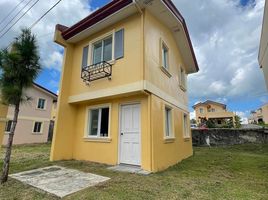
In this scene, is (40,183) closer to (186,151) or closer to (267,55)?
(267,55)

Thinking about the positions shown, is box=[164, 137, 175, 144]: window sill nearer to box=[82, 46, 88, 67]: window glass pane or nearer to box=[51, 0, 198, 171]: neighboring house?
box=[51, 0, 198, 171]: neighboring house

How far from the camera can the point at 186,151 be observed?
31.7ft

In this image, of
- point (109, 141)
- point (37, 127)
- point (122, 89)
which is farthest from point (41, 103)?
point (122, 89)

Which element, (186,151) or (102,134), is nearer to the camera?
(102,134)

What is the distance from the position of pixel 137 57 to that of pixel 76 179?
4.44 m

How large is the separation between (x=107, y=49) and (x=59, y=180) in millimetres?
5454

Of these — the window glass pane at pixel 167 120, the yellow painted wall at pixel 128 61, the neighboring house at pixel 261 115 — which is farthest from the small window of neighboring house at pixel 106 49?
the neighboring house at pixel 261 115

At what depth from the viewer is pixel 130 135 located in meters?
6.47

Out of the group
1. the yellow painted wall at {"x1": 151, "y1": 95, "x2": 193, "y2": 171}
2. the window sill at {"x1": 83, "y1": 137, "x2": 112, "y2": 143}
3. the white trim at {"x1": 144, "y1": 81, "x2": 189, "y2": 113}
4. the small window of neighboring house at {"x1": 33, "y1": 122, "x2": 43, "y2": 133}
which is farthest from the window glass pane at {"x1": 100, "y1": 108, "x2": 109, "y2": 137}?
the small window of neighboring house at {"x1": 33, "y1": 122, "x2": 43, "y2": 133}

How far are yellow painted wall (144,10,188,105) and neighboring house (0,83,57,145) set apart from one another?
16004mm

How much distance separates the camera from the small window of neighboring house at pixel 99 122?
7.28 meters

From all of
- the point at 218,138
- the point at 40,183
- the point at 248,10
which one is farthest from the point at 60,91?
the point at 218,138

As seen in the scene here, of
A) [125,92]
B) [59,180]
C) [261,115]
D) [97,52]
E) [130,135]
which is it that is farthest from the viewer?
[261,115]

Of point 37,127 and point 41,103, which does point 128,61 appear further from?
point 37,127
